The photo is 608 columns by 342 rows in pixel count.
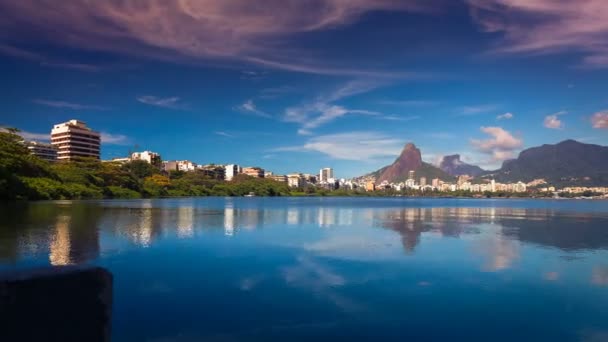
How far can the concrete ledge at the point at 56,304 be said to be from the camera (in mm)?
2902

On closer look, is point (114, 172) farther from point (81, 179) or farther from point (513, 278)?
point (513, 278)

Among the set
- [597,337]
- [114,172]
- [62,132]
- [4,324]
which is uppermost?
[62,132]

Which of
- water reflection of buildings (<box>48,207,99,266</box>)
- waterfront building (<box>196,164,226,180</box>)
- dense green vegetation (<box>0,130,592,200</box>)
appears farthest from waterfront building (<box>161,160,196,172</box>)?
water reflection of buildings (<box>48,207,99,266</box>)

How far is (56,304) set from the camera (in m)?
3.11

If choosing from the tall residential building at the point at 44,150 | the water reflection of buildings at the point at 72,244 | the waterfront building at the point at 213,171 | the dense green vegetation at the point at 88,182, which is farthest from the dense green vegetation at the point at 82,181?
the waterfront building at the point at 213,171

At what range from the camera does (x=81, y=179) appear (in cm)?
7275

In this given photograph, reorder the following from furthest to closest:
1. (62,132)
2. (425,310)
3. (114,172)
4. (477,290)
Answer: (62,132) → (114,172) → (477,290) → (425,310)

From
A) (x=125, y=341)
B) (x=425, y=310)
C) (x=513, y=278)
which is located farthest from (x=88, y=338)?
(x=513, y=278)

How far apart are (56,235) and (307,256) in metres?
12.1

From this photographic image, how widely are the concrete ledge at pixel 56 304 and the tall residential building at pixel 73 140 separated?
400ft

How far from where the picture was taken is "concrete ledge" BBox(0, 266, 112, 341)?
290 cm

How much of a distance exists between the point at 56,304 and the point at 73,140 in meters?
→ 128

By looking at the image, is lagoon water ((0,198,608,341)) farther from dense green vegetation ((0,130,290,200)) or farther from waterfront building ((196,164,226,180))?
waterfront building ((196,164,226,180))

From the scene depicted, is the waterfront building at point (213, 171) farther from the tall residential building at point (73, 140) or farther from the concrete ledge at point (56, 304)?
the concrete ledge at point (56, 304)
